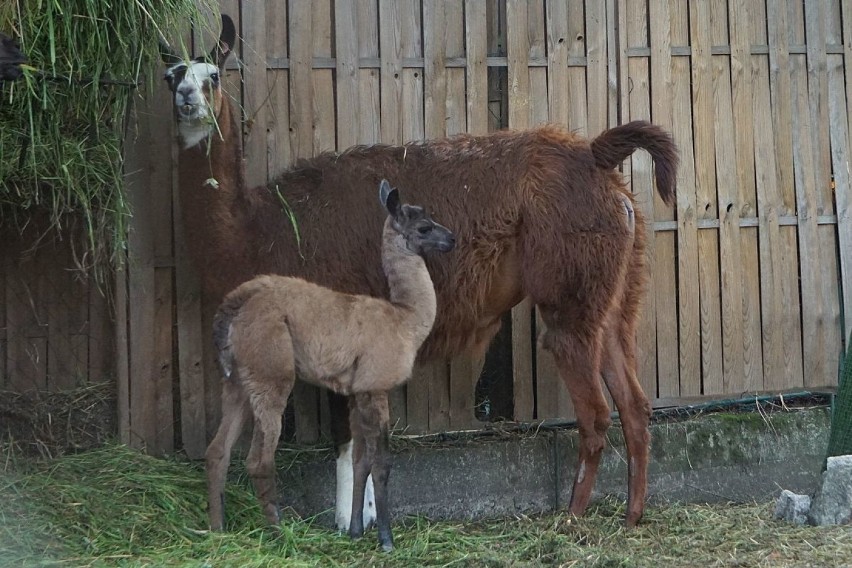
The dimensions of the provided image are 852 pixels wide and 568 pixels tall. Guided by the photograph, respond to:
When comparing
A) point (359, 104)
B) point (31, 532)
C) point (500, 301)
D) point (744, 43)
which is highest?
point (744, 43)

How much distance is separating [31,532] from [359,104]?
298 centimetres

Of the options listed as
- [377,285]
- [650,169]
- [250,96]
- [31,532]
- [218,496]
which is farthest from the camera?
[650,169]

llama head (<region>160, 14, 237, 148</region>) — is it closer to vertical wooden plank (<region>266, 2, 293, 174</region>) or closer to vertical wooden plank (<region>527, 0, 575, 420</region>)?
vertical wooden plank (<region>266, 2, 293, 174</region>)

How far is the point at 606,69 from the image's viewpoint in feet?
20.1

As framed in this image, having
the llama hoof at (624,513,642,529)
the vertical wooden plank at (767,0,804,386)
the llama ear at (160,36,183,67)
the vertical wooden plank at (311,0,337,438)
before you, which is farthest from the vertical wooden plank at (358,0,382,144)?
the llama hoof at (624,513,642,529)

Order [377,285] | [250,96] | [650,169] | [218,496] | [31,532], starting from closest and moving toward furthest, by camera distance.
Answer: [31,532] < [218,496] < [377,285] < [250,96] < [650,169]

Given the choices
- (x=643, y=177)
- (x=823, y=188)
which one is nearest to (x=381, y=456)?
(x=643, y=177)

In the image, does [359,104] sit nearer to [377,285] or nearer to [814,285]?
[377,285]

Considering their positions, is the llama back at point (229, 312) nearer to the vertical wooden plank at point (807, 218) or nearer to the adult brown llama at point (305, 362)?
the adult brown llama at point (305, 362)

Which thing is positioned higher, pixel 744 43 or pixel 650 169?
pixel 744 43

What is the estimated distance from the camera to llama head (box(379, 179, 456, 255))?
502 cm

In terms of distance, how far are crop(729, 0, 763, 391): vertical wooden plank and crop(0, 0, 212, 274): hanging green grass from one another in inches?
131

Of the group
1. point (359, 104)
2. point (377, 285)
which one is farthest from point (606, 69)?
point (377, 285)

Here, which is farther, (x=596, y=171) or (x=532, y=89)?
(x=532, y=89)
